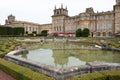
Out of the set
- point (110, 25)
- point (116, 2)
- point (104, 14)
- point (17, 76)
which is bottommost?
point (17, 76)

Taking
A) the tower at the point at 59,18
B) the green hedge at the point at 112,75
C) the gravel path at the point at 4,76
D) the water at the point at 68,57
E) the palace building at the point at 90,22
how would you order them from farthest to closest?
1. the tower at the point at 59,18
2. the palace building at the point at 90,22
3. the water at the point at 68,57
4. the gravel path at the point at 4,76
5. the green hedge at the point at 112,75

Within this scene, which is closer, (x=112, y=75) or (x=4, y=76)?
(x=112, y=75)

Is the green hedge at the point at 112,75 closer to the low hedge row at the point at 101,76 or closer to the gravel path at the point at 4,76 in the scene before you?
the low hedge row at the point at 101,76

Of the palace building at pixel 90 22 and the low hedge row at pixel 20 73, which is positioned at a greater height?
the palace building at pixel 90 22

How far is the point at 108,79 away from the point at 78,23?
178 ft

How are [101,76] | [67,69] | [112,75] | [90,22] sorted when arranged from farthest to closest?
[90,22] → [67,69] → [112,75] → [101,76]

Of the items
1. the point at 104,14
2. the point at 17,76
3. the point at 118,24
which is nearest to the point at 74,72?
the point at 17,76

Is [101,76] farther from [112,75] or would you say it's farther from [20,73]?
[20,73]

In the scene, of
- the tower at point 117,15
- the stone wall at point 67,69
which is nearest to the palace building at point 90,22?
the tower at point 117,15

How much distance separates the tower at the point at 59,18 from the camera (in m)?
66.6

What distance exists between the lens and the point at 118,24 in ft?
166

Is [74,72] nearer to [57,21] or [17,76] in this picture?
[17,76]

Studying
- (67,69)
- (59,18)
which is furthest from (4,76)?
(59,18)

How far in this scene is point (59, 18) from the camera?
67062 mm
